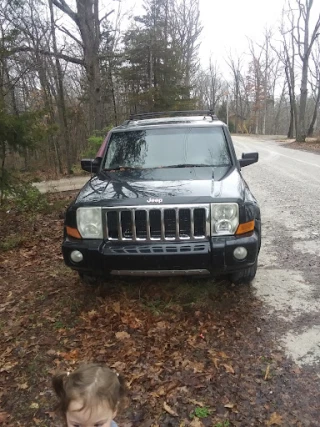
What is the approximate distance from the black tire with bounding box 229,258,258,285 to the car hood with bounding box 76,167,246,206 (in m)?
0.87

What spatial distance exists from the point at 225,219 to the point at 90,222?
1.36 metres

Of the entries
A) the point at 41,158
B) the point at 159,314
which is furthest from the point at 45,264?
the point at 41,158

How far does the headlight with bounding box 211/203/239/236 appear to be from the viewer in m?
3.37

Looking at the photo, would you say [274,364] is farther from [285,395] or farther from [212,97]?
[212,97]

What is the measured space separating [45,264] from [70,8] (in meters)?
10.7

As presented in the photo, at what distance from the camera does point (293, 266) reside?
4.66 metres

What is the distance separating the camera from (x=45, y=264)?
17.0 ft

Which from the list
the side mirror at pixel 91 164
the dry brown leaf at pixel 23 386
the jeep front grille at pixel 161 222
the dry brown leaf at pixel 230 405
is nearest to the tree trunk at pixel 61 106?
the side mirror at pixel 91 164

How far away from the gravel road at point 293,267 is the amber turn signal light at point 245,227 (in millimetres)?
934

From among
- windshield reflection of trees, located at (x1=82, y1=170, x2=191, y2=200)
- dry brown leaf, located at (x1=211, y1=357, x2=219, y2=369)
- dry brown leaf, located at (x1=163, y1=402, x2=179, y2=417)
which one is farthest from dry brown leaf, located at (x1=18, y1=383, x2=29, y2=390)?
windshield reflection of trees, located at (x1=82, y1=170, x2=191, y2=200)

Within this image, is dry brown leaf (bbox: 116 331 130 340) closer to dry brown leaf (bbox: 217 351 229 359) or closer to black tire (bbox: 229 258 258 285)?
dry brown leaf (bbox: 217 351 229 359)

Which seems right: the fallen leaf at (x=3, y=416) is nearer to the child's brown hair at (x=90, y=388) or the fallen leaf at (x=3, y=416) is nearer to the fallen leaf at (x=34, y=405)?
the fallen leaf at (x=34, y=405)

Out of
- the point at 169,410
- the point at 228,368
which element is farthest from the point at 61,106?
the point at 169,410

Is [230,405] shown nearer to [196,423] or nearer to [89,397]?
[196,423]
